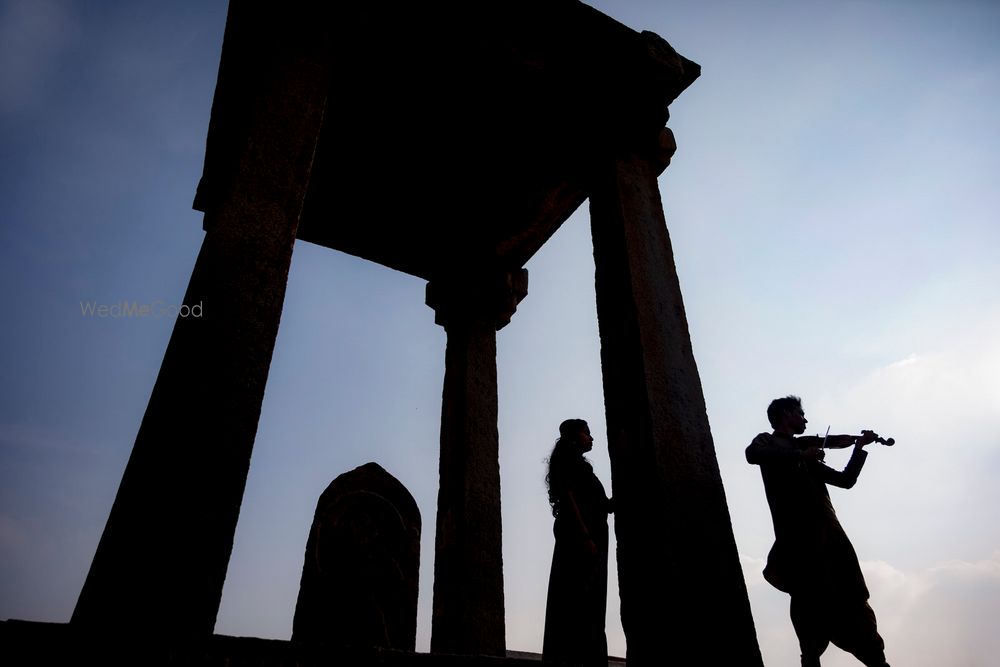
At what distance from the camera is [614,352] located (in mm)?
4207

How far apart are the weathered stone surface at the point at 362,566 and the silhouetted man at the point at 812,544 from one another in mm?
2633

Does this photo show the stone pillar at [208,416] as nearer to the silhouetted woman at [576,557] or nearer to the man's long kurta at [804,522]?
the silhouetted woman at [576,557]

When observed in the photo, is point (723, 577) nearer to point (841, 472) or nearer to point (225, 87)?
point (841, 472)

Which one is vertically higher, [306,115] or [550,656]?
[306,115]

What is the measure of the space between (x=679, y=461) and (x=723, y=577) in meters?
0.72

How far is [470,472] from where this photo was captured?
20.2ft

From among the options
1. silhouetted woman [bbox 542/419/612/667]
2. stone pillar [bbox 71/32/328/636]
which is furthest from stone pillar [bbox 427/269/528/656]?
stone pillar [bbox 71/32/328/636]

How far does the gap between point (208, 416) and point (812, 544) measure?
389 centimetres

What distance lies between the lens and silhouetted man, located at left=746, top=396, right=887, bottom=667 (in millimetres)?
3619

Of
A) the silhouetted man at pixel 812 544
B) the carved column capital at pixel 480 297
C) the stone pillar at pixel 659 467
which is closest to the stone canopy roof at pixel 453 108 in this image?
the carved column capital at pixel 480 297

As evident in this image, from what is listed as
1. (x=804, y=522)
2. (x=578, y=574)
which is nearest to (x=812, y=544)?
(x=804, y=522)

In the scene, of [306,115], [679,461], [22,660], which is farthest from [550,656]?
[306,115]

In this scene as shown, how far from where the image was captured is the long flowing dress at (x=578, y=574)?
14.5 feet

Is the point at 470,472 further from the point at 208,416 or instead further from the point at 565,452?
the point at 208,416
